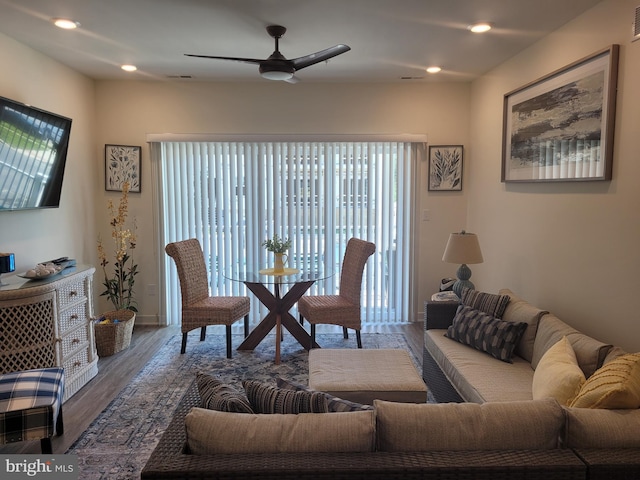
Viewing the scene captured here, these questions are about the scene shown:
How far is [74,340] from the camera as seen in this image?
3.30 meters

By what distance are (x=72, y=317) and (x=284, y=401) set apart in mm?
2405

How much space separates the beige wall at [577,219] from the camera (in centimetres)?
247

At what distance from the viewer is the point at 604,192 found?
8.73ft

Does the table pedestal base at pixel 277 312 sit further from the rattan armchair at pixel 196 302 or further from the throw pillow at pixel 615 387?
the throw pillow at pixel 615 387

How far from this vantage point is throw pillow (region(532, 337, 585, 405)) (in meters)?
1.87

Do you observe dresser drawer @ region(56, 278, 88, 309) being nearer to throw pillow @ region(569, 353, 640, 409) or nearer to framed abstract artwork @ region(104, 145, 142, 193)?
framed abstract artwork @ region(104, 145, 142, 193)

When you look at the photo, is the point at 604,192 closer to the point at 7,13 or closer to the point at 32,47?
the point at 7,13

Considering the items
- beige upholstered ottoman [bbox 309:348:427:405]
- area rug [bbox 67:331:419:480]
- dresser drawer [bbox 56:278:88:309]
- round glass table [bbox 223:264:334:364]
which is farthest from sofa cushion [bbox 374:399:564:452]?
dresser drawer [bbox 56:278:88:309]

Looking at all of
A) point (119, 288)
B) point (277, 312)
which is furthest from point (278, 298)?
point (119, 288)

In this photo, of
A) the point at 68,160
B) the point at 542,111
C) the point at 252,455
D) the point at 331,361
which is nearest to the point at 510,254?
the point at 542,111

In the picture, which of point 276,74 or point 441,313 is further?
point 441,313

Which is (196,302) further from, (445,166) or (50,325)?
(445,166)

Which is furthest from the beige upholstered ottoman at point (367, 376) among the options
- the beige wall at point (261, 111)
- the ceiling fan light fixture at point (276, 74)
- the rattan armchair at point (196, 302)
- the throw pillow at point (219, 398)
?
the beige wall at point (261, 111)

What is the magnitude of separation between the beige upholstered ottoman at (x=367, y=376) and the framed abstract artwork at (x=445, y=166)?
8.32ft
